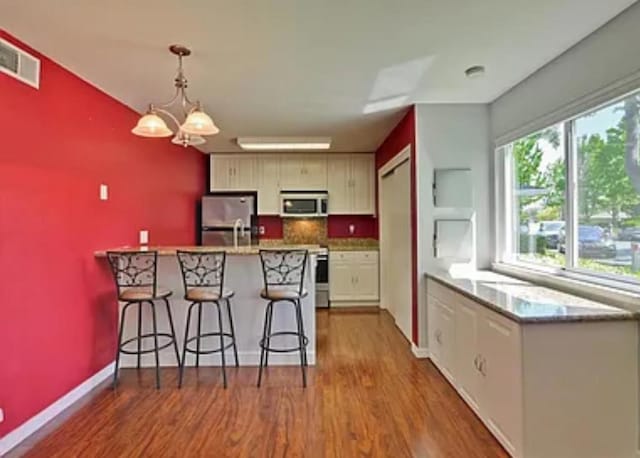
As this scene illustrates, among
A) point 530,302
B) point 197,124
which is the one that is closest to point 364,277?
point 530,302

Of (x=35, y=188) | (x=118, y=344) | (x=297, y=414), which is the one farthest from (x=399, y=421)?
(x=35, y=188)

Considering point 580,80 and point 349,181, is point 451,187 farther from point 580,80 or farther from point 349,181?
point 349,181

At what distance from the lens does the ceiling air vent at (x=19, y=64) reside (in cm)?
262

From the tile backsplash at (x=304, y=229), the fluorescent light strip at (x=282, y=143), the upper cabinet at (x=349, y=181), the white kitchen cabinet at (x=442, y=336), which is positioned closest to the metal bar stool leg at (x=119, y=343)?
the white kitchen cabinet at (x=442, y=336)

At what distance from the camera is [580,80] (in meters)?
2.87

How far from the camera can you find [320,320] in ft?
19.5

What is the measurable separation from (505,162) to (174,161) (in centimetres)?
387

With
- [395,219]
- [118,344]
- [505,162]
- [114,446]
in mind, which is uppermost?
[505,162]

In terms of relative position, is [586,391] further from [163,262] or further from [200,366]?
[163,262]

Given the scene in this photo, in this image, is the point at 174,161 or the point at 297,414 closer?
the point at 297,414

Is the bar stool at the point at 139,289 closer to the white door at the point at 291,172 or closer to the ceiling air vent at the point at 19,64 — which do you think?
the ceiling air vent at the point at 19,64

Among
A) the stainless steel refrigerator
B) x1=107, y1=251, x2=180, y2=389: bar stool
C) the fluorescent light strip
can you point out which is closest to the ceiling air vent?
x1=107, y1=251, x2=180, y2=389: bar stool

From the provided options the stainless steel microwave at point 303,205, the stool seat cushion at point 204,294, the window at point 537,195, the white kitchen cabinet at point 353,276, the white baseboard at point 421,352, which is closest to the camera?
the window at point 537,195

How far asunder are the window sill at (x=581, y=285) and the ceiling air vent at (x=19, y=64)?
381cm
